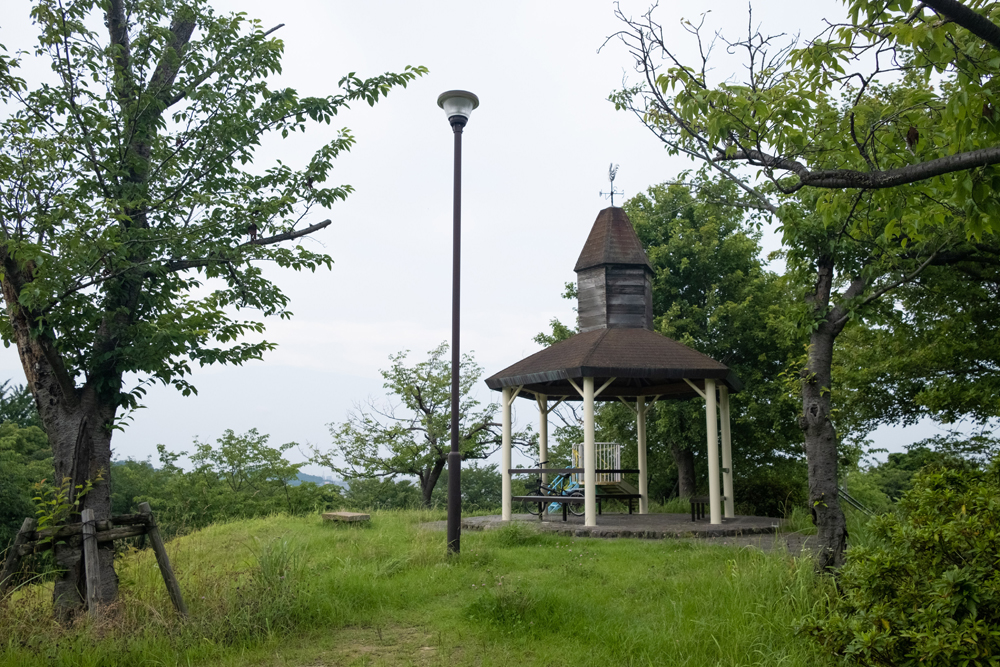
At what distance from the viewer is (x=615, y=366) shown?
41.1ft

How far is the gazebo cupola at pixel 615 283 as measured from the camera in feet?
49.8

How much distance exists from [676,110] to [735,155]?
0.98 metres

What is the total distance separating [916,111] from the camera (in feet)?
19.4

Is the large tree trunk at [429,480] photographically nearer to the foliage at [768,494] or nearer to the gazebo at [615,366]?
the gazebo at [615,366]

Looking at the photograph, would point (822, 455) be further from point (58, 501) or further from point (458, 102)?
point (58, 501)

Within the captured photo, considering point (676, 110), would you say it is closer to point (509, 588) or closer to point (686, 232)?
point (509, 588)

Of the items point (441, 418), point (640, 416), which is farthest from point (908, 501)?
point (441, 418)

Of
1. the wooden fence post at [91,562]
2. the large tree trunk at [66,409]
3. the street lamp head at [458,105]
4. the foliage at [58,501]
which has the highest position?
the street lamp head at [458,105]

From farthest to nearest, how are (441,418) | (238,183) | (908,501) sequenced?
(441,418)
(238,183)
(908,501)

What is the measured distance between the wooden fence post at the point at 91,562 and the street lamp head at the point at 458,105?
262 inches

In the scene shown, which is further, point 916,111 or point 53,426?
point 53,426

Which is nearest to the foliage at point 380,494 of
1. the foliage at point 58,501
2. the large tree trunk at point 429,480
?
the large tree trunk at point 429,480

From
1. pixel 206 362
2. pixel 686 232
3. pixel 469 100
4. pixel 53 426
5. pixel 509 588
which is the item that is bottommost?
pixel 509 588

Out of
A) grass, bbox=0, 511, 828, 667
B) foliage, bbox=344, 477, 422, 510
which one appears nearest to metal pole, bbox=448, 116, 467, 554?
grass, bbox=0, 511, 828, 667
